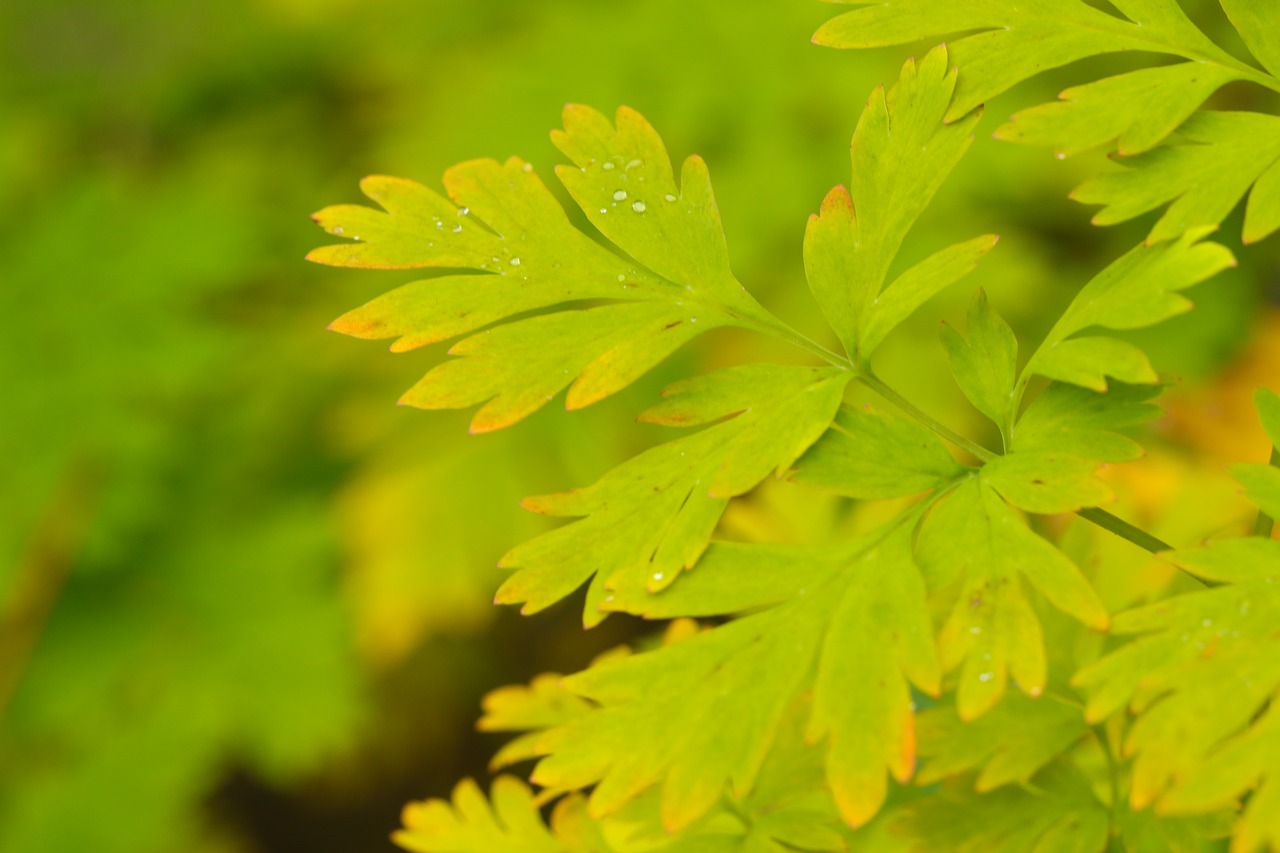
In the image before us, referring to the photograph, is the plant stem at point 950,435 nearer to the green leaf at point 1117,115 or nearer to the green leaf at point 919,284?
the green leaf at point 919,284

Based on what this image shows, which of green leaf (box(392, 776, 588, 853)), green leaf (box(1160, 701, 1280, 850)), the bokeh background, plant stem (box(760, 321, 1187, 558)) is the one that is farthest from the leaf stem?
the bokeh background

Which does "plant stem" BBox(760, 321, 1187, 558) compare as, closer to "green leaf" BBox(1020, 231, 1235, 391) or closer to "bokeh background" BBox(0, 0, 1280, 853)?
"green leaf" BBox(1020, 231, 1235, 391)

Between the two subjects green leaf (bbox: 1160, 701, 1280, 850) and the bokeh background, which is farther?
the bokeh background

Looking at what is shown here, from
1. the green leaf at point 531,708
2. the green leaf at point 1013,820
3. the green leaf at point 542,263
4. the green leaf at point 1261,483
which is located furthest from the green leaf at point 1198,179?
the green leaf at point 531,708

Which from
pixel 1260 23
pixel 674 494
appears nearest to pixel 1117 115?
pixel 1260 23

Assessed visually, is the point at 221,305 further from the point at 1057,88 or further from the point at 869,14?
the point at 869,14

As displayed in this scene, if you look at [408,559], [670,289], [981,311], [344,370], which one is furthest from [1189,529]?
[344,370]
